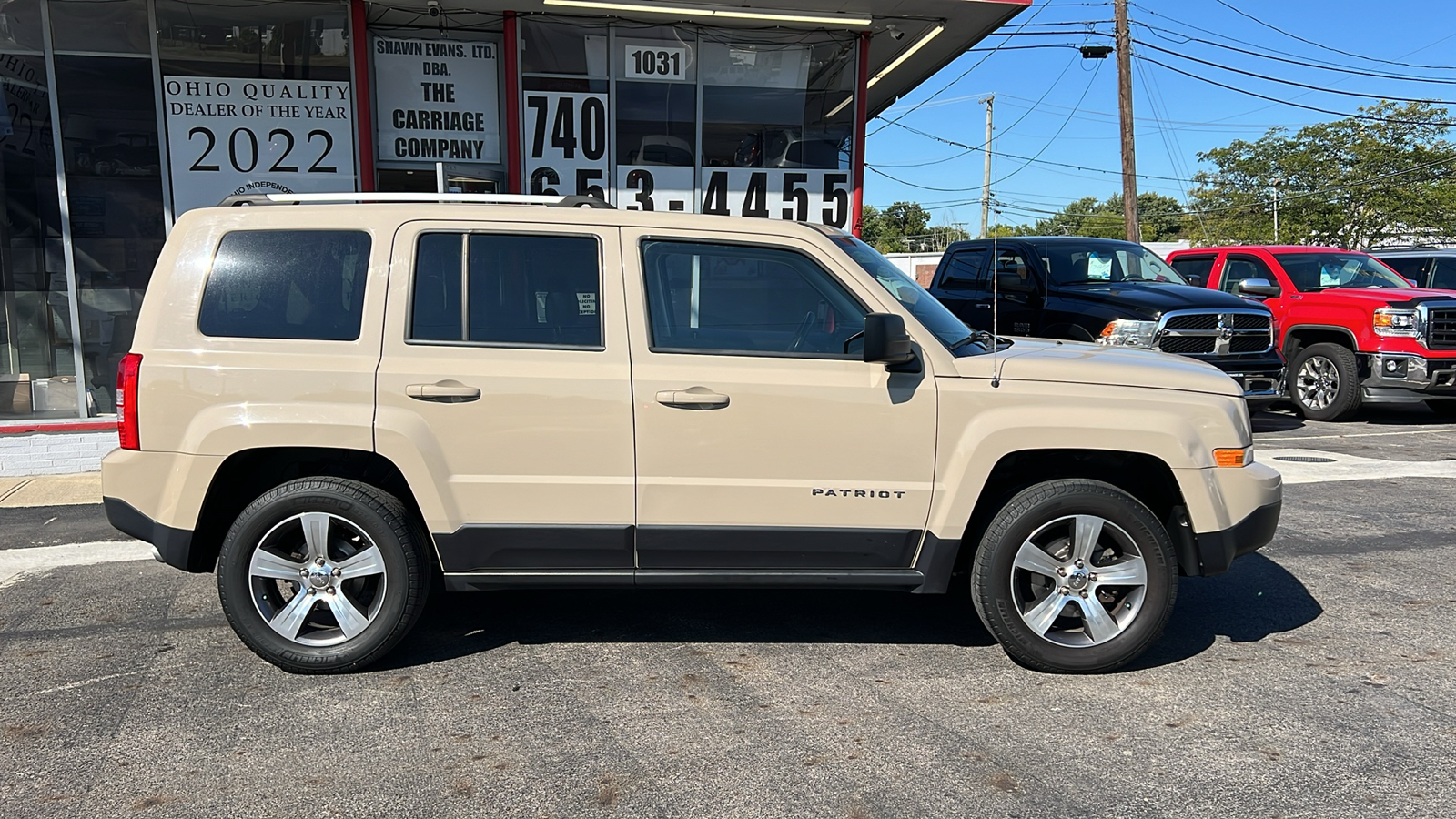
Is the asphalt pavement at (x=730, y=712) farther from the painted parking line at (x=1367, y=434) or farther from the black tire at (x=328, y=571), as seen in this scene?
the painted parking line at (x=1367, y=434)

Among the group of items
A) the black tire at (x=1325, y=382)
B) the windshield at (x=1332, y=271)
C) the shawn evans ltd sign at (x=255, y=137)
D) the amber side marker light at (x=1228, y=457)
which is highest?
the shawn evans ltd sign at (x=255, y=137)

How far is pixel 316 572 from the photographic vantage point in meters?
4.24

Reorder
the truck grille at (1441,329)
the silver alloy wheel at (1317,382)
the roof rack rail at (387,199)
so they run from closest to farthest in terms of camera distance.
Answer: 1. the roof rack rail at (387,199)
2. the truck grille at (1441,329)
3. the silver alloy wheel at (1317,382)

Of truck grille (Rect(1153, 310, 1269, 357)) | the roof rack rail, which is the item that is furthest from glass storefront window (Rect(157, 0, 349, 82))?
truck grille (Rect(1153, 310, 1269, 357))

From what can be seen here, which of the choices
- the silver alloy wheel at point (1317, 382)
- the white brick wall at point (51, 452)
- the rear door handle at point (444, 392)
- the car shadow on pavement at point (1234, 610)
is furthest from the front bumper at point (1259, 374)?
the white brick wall at point (51, 452)


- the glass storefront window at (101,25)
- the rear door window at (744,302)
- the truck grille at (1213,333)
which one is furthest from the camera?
the truck grille at (1213,333)

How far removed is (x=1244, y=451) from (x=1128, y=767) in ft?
5.10

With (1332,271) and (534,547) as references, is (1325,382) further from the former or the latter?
(534,547)

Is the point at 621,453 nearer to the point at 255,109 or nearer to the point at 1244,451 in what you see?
the point at 1244,451

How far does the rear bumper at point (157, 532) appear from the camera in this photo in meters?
4.25

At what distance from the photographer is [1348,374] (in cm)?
1168

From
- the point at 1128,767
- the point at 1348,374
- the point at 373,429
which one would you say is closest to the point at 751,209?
the point at 1348,374

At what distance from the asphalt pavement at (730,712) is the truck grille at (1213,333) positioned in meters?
4.62

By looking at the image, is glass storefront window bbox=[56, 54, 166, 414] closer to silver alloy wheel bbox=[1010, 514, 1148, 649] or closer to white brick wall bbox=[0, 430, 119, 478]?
white brick wall bbox=[0, 430, 119, 478]
